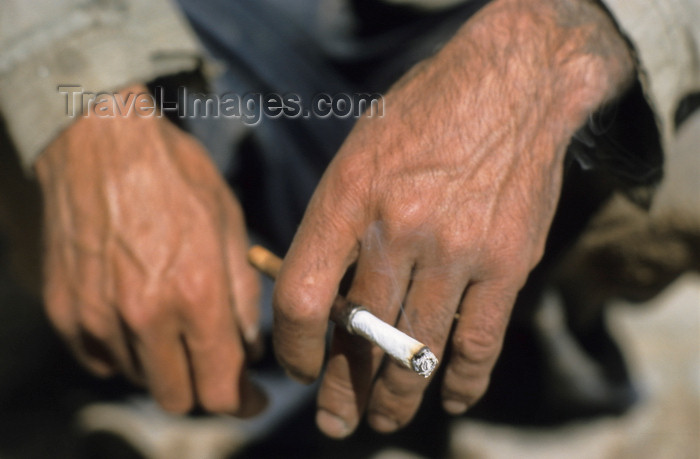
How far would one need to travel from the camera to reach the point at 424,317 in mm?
623

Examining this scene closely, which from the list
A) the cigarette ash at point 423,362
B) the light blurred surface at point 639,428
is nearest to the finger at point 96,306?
the cigarette ash at point 423,362

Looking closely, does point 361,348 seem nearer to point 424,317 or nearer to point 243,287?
point 424,317

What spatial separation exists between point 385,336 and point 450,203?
14 cm

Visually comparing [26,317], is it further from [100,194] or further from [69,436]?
[100,194]

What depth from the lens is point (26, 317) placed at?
1364 mm

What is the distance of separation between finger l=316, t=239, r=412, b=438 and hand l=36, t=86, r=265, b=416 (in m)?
0.16

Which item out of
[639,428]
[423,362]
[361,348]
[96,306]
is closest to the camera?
[423,362]

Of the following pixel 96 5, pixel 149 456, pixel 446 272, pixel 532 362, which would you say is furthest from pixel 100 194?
pixel 532 362

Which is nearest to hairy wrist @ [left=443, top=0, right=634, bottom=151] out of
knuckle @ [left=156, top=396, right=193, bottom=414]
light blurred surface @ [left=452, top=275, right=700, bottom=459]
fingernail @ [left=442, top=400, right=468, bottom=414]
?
fingernail @ [left=442, top=400, right=468, bottom=414]

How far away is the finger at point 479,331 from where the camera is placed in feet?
2.04

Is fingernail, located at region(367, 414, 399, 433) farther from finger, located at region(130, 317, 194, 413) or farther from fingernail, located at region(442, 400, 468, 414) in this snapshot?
finger, located at region(130, 317, 194, 413)

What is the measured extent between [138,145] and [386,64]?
0.43m

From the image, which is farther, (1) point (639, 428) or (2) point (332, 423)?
(1) point (639, 428)

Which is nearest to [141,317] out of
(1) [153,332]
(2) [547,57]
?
(1) [153,332]
